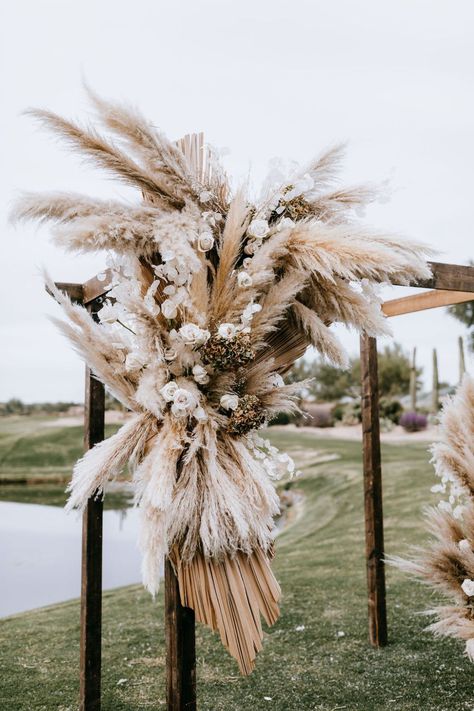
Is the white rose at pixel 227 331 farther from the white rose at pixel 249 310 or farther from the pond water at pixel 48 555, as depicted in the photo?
the pond water at pixel 48 555

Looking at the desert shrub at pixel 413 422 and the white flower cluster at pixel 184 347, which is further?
the desert shrub at pixel 413 422

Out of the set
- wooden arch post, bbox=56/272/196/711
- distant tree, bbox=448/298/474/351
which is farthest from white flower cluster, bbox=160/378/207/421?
distant tree, bbox=448/298/474/351

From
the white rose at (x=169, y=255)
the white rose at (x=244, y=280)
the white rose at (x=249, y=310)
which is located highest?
the white rose at (x=169, y=255)

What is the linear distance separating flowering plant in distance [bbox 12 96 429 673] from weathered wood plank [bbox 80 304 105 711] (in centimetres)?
118

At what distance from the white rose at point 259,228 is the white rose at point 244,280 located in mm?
127

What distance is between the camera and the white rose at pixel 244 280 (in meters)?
1.66

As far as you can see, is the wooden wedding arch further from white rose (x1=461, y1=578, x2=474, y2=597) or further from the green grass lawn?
white rose (x1=461, y1=578, x2=474, y2=597)

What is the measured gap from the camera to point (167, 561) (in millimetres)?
1747

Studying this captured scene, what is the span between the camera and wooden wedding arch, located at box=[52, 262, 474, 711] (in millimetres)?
1765

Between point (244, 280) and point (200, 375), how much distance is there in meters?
0.27

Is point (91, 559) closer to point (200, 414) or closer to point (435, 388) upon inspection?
point (200, 414)

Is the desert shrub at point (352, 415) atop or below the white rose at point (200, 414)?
below

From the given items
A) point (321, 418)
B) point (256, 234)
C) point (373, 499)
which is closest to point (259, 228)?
point (256, 234)

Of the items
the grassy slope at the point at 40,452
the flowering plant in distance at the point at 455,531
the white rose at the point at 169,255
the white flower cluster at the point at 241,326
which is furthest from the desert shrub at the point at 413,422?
the white rose at the point at 169,255
